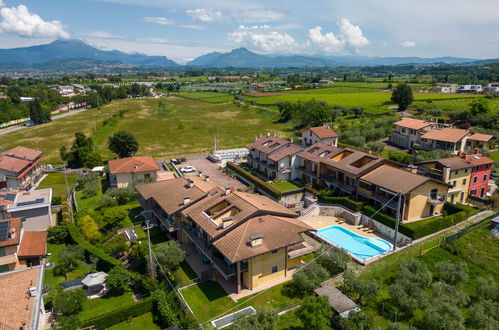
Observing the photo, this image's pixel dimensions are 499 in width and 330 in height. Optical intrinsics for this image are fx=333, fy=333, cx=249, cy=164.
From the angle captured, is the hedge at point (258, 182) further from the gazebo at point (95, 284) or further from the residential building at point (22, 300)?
the residential building at point (22, 300)

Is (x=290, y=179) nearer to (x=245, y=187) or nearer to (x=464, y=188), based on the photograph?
(x=245, y=187)

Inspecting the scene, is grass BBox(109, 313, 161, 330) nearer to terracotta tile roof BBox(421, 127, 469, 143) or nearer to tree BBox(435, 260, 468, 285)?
tree BBox(435, 260, 468, 285)

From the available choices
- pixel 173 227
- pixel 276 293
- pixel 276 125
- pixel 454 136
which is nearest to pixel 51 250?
pixel 173 227

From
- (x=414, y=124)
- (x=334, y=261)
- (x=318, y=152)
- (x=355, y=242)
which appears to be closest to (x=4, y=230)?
(x=334, y=261)

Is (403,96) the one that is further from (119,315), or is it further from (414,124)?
(119,315)

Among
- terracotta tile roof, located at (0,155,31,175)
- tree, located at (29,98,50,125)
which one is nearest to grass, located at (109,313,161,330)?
terracotta tile roof, located at (0,155,31,175)
